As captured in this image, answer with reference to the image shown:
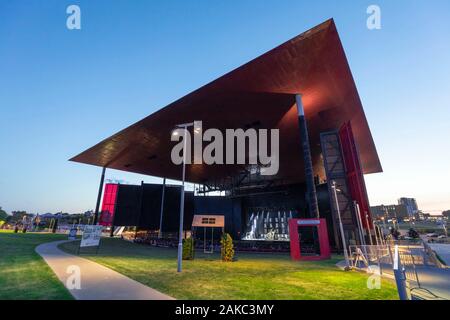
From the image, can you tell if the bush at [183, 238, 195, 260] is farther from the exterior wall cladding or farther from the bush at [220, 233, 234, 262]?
the exterior wall cladding

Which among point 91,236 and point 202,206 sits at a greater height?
point 202,206

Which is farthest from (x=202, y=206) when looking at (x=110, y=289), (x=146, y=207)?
(x=110, y=289)

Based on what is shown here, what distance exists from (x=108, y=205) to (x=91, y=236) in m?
31.9

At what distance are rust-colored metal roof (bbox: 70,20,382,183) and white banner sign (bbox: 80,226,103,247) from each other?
10.9m

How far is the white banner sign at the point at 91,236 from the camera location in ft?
49.1

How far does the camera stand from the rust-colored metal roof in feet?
50.5

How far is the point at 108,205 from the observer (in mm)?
43844

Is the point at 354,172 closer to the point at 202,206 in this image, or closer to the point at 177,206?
the point at 202,206

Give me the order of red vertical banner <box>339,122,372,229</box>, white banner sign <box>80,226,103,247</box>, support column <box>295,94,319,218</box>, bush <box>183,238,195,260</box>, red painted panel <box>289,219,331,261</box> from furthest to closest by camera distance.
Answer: red vertical banner <box>339,122,372,229</box>
support column <box>295,94,319,218</box>
red painted panel <box>289,219,331,261</box>
bush <box>183,238,195,260</box>
white banner sign <box>80,226,103,247</box>

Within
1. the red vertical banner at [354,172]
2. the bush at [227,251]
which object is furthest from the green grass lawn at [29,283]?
the red vertical banner at [354,172]

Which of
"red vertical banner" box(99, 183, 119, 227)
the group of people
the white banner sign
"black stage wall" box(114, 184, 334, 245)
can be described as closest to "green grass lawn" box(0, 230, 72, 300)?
the white banner sign

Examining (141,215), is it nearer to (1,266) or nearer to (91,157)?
(91,157)

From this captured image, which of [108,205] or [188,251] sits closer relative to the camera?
[188,251]
